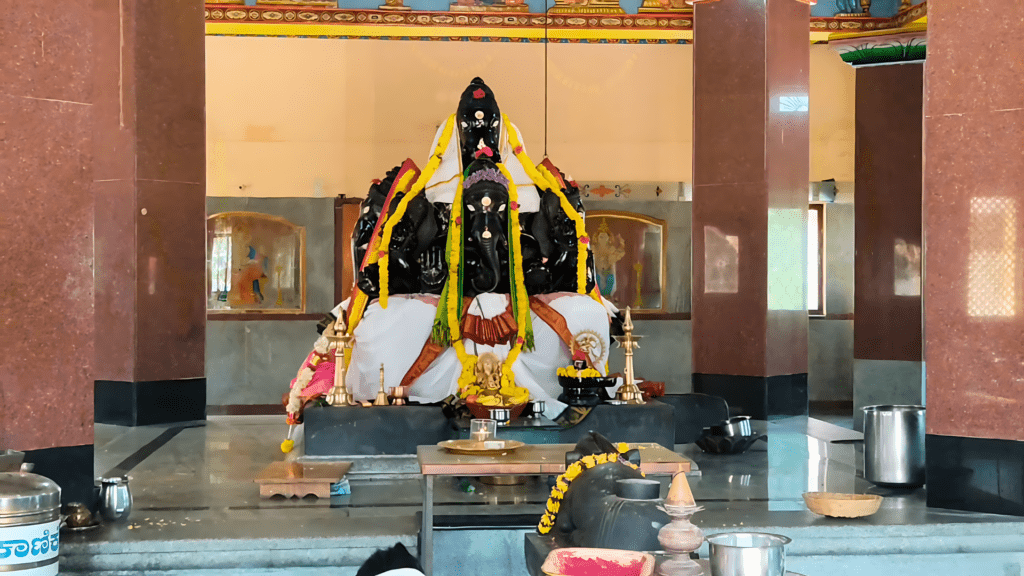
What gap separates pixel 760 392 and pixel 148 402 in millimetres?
5236

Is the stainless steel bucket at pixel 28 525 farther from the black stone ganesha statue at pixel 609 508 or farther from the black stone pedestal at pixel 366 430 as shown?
the black stone pedestal at pixel 366 430

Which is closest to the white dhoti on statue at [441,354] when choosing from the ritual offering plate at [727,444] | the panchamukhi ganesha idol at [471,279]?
the panchamukhi ganesha idol at [471,279]

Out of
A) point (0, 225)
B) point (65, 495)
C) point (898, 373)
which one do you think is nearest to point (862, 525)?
point (65, 495)

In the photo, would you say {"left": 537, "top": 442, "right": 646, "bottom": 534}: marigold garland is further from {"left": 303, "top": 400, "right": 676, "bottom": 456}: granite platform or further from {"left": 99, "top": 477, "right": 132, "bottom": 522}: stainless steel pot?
{"left": 303, "top": 400, "right": 676, "bottom": 456}: granite platform

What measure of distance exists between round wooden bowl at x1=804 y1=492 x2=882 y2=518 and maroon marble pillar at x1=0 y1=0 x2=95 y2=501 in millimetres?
3369

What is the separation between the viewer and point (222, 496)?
18.8ft

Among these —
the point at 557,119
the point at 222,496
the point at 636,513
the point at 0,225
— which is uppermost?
the point at 557,119

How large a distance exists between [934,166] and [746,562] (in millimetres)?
3483

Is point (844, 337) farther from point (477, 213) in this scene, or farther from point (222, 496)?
point (222, 496)

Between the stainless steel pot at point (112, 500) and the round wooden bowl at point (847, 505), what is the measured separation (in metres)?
3.22

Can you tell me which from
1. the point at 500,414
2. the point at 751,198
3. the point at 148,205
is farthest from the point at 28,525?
the point at 751,198

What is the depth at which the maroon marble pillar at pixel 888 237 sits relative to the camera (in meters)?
11.1

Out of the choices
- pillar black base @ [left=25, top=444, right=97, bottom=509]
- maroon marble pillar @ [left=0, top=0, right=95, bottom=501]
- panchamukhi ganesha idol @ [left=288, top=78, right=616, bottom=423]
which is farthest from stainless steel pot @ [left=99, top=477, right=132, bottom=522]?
panchamukhi ganesha idol @ [left=288, top=78, right=616, bottom=423]

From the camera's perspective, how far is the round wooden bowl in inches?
197
